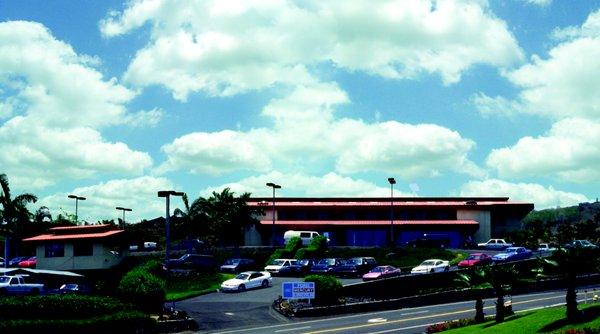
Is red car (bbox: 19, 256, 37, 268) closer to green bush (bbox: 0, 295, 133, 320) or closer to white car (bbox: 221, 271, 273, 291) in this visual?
white car (bbox: 221, 271, 273, 291)

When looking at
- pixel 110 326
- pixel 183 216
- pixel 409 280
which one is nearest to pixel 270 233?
pixel 183 216

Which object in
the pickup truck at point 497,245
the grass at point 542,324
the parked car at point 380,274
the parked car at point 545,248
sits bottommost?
the grass at point 542,324

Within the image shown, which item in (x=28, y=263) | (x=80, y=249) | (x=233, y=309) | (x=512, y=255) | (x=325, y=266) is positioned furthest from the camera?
(x=28, y=263)

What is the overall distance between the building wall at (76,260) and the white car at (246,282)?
49.4 feet

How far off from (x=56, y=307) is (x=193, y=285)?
20.3 meters

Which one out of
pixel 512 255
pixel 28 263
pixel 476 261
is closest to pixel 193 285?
pixel 28 263

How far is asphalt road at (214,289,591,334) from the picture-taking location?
1398 inches

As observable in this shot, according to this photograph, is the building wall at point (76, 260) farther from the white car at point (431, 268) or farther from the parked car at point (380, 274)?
the white car at point (431, 268)

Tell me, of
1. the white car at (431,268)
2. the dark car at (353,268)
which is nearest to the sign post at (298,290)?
the white car at (431,268)

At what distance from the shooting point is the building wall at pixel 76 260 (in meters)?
62.0

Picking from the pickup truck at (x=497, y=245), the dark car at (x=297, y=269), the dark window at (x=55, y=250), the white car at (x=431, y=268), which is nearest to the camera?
the white car at (x=431, y=268)

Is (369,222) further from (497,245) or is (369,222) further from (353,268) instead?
(353,268)

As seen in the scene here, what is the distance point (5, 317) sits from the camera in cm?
3347

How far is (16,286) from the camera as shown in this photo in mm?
42750
